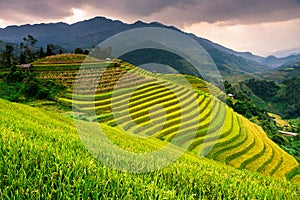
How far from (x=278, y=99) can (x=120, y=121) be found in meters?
117

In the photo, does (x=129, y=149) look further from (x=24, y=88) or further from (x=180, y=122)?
(x=24, y=88)

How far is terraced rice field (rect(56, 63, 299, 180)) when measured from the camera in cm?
2544

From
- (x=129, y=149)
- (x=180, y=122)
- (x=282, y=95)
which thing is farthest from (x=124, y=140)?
(x=282, y=95)

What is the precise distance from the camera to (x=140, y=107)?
32312 millimetres

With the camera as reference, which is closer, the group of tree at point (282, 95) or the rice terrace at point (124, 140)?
the rice terrace at point (124, 140)

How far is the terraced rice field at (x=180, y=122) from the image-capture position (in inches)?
1001

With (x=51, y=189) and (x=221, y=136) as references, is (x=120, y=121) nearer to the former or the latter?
(x=221, y=136)

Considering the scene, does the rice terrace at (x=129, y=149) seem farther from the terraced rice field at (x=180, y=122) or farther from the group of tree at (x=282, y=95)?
the group of tree at (x=282, y=95)

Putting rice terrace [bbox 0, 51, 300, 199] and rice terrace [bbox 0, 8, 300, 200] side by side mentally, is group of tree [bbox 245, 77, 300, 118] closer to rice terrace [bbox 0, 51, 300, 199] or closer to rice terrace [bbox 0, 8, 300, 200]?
rice terrace [bbox 0, 8, 300, 200]

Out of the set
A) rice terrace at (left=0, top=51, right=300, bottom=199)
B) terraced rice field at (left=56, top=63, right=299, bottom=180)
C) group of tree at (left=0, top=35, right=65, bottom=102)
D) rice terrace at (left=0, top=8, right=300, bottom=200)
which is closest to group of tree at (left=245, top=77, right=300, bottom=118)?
rice terrace at (left=0, top=8, right=300, bottom=200)

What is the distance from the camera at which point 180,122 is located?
97.3 ft

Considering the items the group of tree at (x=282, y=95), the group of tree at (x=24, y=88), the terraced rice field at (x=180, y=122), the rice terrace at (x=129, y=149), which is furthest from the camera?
the group of tree at (x=282, y=95)

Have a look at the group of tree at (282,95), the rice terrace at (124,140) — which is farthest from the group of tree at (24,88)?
the group of tree at (282,95)

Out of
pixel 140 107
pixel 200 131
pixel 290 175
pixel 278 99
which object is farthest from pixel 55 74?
pixel 278 99
